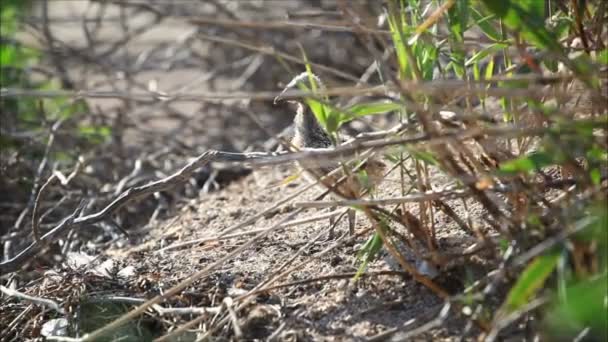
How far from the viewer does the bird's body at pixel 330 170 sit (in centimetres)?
168

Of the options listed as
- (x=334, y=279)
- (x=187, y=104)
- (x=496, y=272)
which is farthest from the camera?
(x=187, y=104)

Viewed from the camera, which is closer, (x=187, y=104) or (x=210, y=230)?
(x=210, y=230)

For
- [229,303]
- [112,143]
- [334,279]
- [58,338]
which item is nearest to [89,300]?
[58,338]

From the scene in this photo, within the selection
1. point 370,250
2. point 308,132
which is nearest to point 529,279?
point 370,250

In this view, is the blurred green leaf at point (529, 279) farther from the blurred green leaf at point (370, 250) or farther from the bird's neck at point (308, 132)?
the bird's neck at point (308, 132)

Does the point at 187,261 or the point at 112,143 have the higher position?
the point at 187,261

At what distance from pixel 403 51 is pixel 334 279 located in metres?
0.46

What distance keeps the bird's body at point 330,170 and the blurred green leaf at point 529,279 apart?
40cm

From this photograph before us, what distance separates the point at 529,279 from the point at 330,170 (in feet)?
2.38

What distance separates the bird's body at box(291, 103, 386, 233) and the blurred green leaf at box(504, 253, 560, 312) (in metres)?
0.40

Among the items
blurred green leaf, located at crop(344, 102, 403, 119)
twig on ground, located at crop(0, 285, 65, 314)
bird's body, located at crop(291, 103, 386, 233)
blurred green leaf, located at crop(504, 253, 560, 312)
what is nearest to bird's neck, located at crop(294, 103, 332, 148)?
bird's body, located at crop(291, 103, 386, 233)

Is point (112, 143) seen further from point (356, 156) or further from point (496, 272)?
point (496, 272)

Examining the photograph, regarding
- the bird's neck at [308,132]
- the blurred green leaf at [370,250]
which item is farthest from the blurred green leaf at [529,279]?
the bird's neck at [308,132]

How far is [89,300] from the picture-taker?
1.93 meters
